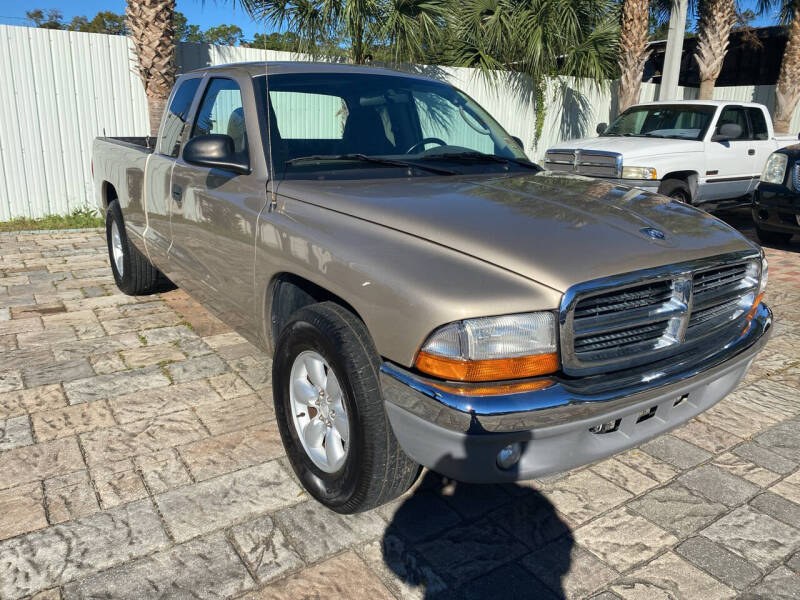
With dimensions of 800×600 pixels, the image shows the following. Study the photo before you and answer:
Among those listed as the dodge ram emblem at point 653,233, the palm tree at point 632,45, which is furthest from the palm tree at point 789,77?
the dodge ram emblem at point 653,233

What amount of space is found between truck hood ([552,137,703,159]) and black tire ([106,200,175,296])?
579cm

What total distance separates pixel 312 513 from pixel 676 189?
24.9 ft

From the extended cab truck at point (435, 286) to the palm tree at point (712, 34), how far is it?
480 inches

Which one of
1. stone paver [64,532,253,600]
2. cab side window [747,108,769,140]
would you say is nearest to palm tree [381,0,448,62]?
cab side window [747,108,769,140]

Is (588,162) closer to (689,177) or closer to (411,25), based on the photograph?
(689,177)

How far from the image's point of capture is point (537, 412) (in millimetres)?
2062

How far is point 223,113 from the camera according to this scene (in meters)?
3.75

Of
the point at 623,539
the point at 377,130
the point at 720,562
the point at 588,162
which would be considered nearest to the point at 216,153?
the point at 377,130

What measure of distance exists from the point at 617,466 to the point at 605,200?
1301 mm

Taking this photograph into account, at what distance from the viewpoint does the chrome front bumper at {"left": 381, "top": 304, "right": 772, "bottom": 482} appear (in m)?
2.05

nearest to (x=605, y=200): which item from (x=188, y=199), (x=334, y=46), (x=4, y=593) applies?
(x=188, y=199)

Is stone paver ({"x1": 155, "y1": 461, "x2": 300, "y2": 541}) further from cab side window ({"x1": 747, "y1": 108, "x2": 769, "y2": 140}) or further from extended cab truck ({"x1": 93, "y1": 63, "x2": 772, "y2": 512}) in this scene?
cab side window ({"x1": 747, "y1": 108, "x2": 769, "y2": 140})

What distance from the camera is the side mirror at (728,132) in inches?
343

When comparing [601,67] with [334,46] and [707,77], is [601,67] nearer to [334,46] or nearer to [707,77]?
[707,77]
